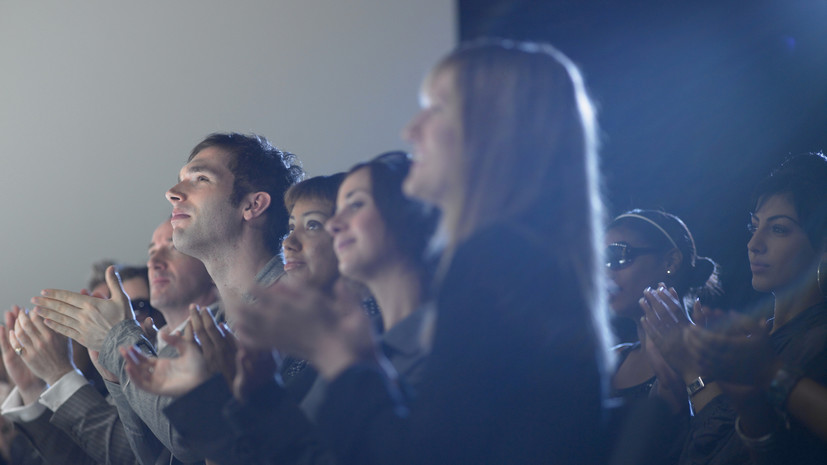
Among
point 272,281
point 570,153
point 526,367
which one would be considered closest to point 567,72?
point 570,153

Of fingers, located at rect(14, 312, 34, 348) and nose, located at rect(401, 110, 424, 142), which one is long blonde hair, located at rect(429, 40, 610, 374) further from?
fingers, located at rect(14, 312, 34, 348)

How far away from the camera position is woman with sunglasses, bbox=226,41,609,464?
85 centimetres

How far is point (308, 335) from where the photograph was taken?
88 cm

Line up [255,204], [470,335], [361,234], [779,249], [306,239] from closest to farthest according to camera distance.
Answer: [470,335]
[361,234]
[306,239]
[779,249]
[255,204]

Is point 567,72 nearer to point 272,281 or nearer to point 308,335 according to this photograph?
point 308,335

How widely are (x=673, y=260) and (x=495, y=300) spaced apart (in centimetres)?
122

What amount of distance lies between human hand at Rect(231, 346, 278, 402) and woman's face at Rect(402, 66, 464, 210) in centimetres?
32

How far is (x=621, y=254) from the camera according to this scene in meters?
1.87

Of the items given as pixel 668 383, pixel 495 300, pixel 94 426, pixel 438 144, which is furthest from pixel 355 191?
pixel 94 426

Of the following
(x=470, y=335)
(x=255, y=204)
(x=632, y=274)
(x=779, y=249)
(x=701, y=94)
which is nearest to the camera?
(x=470, y=335)

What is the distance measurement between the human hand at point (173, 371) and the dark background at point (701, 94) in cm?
175

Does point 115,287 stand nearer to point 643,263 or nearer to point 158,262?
point 158,262

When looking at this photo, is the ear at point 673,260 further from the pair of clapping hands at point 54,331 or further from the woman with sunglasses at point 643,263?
the pair of clapping hands at point 54,331

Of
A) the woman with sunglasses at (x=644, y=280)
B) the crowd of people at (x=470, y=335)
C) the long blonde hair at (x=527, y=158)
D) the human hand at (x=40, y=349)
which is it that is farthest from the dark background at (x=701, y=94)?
the human hand at (x=40, y=349)
